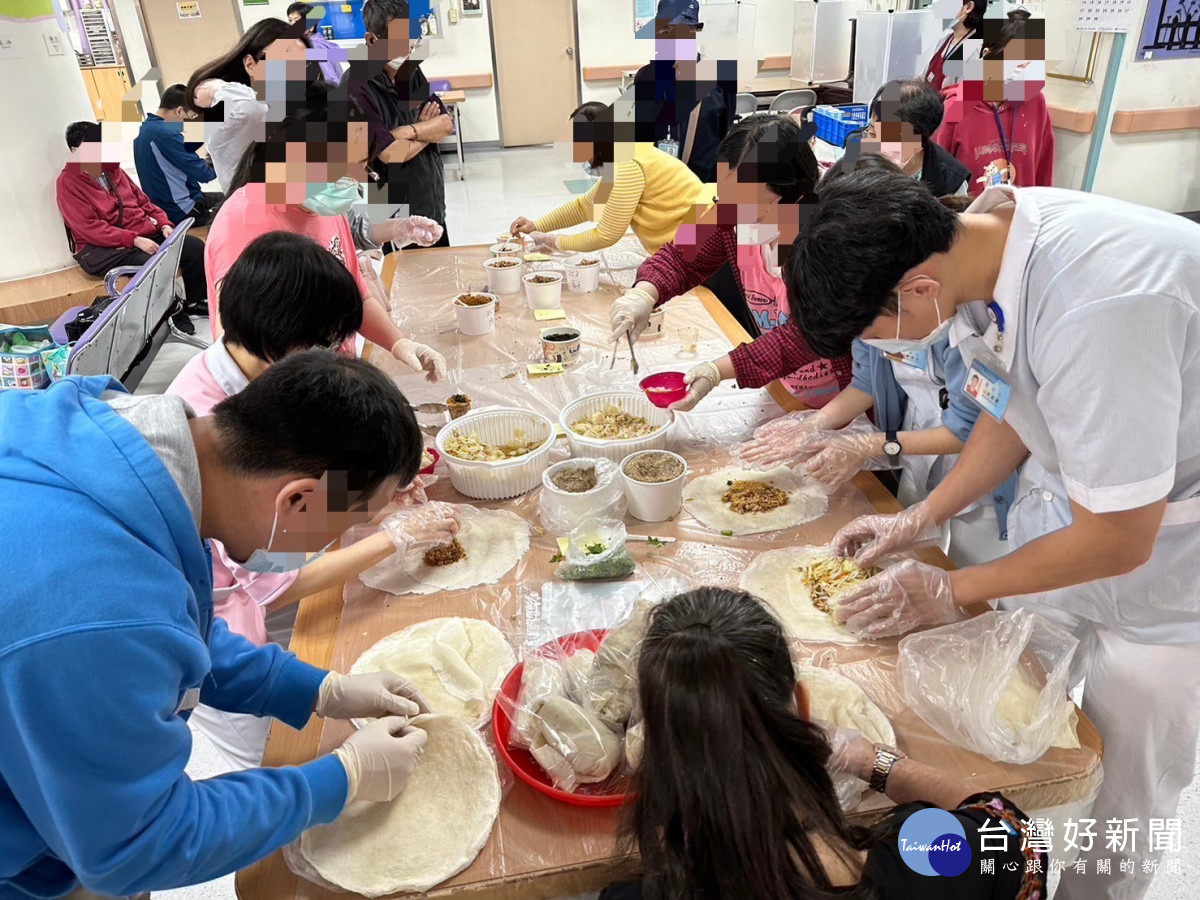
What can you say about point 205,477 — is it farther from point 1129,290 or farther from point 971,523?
point 971,523

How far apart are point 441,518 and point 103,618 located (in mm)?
800

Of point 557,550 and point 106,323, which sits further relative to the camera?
point 106,323

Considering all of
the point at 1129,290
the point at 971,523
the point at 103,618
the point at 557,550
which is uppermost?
the point at 1129,290

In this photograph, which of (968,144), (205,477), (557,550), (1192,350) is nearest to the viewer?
(205,477)

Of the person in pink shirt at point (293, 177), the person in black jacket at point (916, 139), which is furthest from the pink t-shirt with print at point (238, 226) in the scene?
the person in black jacket at point (916, 139)

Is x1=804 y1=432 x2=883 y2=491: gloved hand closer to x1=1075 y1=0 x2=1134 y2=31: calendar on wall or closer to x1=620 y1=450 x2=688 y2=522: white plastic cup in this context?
x1=620 y1=450 x2=688 y2=522: white plastic cup

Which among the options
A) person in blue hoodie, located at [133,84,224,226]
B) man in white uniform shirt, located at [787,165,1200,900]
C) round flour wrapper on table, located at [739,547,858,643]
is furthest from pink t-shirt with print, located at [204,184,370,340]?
person in blue hoodie, located at [133,84,224,226]

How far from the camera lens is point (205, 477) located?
2.93ft

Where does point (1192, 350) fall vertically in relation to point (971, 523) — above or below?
above

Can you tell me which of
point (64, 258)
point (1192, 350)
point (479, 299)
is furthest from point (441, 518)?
point (64, 258)

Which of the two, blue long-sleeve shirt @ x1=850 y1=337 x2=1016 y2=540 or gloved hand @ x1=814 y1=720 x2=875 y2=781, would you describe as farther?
blue long-sleeve shirt @ x1=850 y1=337 x2=1016 y2=540

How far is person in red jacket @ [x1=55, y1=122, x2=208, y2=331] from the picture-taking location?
12.8ft

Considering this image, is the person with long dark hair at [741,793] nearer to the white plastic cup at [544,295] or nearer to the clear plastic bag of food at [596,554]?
the clear plastic bag of food at [596,554]

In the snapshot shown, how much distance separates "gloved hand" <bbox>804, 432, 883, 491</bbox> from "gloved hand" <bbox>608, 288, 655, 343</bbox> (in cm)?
80
